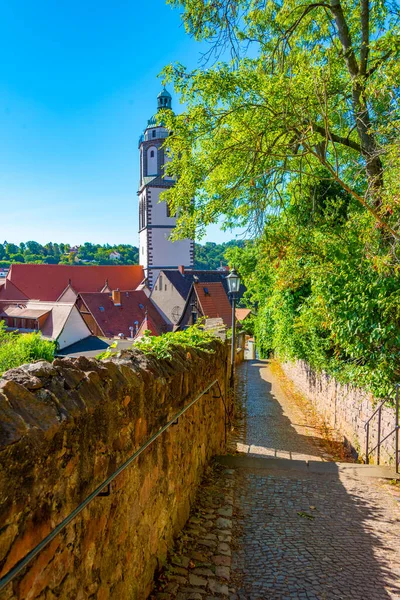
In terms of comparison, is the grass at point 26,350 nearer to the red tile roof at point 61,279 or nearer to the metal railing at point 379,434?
the red tile roof at point 61,279

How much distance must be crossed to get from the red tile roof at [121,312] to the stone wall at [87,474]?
2772 centimetres

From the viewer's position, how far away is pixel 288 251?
26.2 ft

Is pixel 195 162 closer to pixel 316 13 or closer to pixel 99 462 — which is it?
pixel 316 13

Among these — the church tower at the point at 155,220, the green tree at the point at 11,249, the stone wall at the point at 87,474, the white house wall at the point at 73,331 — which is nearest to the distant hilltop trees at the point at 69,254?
the green tree at the point at 11,249

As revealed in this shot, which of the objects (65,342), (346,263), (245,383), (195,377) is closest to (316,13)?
(346,263)

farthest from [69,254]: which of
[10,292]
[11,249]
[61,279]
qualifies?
[10,292]

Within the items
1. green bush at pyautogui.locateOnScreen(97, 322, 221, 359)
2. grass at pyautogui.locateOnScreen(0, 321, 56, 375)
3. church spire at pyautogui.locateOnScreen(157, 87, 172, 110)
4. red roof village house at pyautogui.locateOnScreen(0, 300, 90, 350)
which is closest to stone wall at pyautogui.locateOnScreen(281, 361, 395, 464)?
green bush at pyautogui.locateOnScreen(97, 322, 221, 359)

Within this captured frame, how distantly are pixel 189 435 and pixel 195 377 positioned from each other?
0.56 metres

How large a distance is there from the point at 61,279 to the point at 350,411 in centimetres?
3953

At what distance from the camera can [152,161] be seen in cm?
→ 4066

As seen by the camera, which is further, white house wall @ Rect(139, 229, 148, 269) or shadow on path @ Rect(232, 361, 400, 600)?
white house wall @ Rect(139, 229, 148, 269)

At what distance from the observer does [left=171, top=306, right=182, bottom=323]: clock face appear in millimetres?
32153

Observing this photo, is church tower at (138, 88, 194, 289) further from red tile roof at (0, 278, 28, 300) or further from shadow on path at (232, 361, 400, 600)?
shadow on path at (232, 361, 400, 600)

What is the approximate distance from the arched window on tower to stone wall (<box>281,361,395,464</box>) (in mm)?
33209
